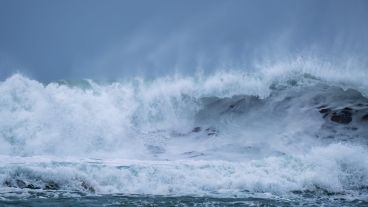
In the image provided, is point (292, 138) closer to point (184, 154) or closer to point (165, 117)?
point (184, 154)

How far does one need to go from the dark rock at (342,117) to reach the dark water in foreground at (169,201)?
5689mm

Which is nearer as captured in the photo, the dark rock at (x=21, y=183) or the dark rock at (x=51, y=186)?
the dark rock at (x=21, y=183)

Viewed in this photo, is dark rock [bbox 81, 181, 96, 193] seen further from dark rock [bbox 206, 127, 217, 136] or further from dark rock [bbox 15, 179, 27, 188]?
dark rock [bbox 206, 127, 217, 136]

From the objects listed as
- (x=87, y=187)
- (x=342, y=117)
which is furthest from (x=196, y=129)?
(x=87, y=187)

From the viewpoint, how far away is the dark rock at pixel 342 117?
42.3 ft

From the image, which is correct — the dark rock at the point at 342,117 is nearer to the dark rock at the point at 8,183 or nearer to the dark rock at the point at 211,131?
the dark rock at the point at 211,131

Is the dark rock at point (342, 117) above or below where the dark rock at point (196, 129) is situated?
above

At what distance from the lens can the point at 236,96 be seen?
15.4 metres

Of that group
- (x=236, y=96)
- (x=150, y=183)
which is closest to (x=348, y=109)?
(x=236, y=96)

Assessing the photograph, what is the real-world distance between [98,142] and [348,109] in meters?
7.51

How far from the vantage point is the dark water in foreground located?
20.7 feet

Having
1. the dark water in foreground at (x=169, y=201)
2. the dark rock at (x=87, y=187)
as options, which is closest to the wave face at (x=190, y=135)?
the dark rock at (x=87, y=187)

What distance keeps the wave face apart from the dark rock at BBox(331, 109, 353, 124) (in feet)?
0.09

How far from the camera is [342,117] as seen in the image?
13047 millimetres
